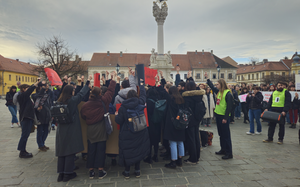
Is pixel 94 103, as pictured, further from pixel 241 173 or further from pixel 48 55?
pixel 48 55

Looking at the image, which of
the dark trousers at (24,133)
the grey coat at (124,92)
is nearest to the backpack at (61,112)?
the grey coat at (124,92)

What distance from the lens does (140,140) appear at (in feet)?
12.4

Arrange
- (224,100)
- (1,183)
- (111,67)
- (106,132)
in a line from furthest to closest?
(111,67)
(224,100)
(106,132)
(1,183)

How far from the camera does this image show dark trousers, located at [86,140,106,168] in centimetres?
385

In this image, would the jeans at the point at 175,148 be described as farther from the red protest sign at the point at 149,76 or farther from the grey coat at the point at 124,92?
the red protest sign at the point at 149,76

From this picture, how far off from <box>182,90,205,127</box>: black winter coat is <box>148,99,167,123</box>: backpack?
532mm

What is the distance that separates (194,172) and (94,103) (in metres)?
2.69

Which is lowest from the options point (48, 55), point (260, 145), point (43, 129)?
point (260, 145)

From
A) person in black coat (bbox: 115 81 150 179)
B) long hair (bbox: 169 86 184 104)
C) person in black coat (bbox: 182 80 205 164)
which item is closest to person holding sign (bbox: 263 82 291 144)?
person in black coat (bbox: 182 80 205 164)

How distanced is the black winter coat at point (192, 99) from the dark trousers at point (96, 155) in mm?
2107

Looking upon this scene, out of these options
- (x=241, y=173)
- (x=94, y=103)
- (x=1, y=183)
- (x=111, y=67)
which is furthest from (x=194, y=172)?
(x=111, y=67)

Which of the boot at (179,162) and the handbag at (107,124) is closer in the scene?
the handbag at (107,124)

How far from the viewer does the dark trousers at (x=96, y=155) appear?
3.85m

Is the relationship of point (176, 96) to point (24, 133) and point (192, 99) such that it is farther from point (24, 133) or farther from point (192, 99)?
point (24, 133)
